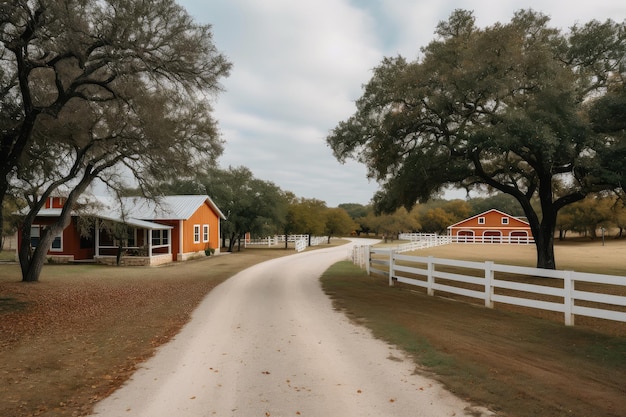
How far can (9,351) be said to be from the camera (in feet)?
24.2

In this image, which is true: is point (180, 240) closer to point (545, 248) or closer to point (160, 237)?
point (160, 237)

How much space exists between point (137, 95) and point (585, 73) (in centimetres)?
1747

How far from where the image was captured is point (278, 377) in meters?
5.72

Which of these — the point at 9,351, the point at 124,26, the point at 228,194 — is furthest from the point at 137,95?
the point at 228,194

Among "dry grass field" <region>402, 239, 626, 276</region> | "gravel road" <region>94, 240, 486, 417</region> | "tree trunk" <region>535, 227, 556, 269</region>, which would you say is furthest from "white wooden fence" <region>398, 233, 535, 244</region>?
"gravel road" <region>94, 240, 486, 417</region>

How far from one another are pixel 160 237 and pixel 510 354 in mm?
29200

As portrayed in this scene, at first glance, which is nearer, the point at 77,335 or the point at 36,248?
the point at 77,335

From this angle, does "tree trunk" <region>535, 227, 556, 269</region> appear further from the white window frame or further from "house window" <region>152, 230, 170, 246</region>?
"house window" <region>152, 230, 170, 246</region>

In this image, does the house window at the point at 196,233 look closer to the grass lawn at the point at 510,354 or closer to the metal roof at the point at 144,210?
the metal roof at the point at 144,210

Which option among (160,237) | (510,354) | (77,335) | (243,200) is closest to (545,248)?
(510,354)

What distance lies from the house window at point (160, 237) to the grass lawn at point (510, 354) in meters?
23.5

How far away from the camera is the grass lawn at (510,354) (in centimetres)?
488

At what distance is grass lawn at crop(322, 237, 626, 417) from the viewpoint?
488 cm

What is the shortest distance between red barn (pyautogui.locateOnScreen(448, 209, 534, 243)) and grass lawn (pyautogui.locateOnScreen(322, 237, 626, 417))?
213ft
